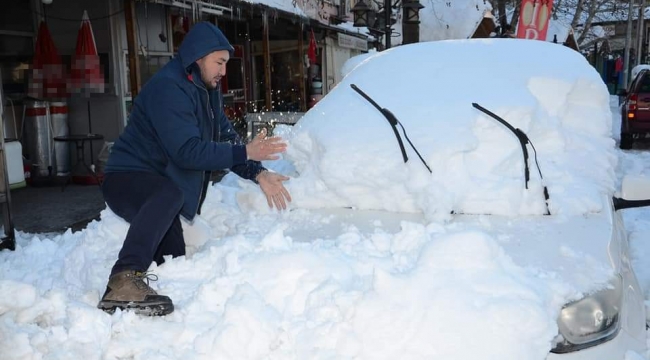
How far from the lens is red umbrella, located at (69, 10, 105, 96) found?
8.29 metres

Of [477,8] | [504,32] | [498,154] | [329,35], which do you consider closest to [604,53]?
[477,8]

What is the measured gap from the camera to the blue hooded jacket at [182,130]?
10.2 feet

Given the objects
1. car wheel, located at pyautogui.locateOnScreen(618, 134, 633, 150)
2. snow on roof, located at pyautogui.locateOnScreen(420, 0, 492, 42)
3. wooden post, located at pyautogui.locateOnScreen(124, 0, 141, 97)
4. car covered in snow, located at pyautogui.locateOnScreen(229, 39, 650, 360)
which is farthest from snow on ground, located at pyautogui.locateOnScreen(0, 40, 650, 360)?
snow on roof, located at pyautogui.locateOnScreen(420, 0, 492, 42)

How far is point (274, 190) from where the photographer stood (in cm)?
363

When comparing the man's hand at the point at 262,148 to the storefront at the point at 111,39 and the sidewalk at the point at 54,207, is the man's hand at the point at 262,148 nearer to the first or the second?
the sidewalk at the point at 54,207

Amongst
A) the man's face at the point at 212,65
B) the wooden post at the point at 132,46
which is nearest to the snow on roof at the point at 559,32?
the wooden post at the point at 132,46

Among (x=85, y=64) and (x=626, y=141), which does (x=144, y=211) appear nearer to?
(x=85, y=64)

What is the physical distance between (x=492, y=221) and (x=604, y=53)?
143 feet

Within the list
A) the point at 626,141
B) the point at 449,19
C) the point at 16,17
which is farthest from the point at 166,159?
the point at 449,19

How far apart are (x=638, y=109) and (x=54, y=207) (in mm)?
12128

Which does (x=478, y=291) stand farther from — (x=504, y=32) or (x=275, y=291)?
(x=504, y=32)

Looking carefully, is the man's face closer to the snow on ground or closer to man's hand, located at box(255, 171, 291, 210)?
man's hand, located at box(255, 171, 291, 210)

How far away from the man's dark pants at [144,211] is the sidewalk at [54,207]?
2.97m

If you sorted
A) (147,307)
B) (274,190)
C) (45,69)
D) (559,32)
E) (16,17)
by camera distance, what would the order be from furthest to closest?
(559,32) < (16,17) < (45,69) < (274,190) < (147,307)
